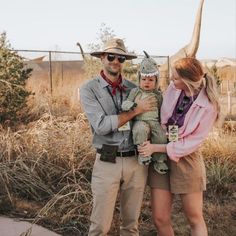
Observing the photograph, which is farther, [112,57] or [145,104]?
[112,57]

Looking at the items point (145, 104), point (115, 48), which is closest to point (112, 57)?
point (115, 48)

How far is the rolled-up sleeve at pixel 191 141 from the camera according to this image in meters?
3.47

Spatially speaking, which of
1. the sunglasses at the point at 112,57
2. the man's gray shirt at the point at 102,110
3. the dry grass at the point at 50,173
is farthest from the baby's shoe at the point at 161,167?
the dry grass at the point at 50,173

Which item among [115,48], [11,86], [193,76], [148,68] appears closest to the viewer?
[193,76]

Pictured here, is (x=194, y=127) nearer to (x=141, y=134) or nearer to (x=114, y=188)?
(x=141, y=134)

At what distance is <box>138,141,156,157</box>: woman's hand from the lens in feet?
11.5

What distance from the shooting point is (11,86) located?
8.29 meters

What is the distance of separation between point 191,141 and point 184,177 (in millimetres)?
263

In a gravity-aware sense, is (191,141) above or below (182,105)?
below

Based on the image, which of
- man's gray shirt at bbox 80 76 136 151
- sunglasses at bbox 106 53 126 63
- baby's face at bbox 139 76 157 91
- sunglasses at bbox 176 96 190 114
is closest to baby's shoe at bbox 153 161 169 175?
man's gray shirt at bbox 80 76 136 151

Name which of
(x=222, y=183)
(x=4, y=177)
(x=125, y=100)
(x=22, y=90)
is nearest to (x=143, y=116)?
(x=125, y=100)

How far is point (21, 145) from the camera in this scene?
19.5ft

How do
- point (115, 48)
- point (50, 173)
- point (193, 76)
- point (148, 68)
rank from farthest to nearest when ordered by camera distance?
1. point (50, 173)
2. point (115, 48)
3. point (148, 68)
4. point (193, 76)

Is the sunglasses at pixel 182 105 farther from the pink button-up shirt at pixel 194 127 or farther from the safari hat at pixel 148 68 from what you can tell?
the safari hat at pixel 148 68
